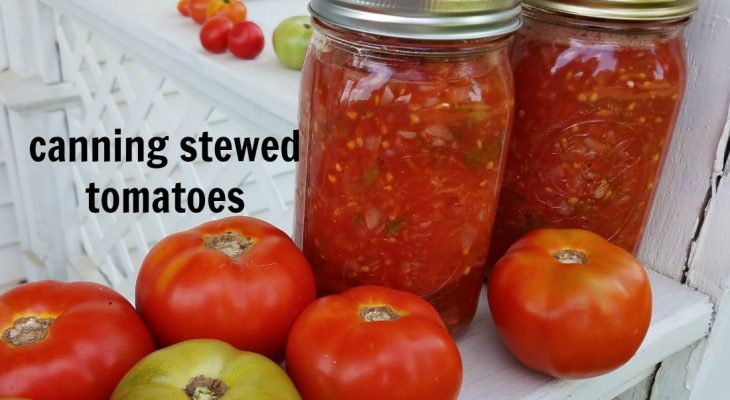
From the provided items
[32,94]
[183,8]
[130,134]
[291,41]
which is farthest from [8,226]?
[291,41]

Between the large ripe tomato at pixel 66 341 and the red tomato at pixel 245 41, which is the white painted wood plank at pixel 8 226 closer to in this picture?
the red tomato at pixel 245 41

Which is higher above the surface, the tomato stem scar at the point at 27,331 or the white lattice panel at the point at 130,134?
the tomato stem scar at the point at 27,331

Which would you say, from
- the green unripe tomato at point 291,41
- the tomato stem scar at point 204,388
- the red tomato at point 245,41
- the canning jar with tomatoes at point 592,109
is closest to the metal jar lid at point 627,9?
the canning jar with tomatoes at point 592,109

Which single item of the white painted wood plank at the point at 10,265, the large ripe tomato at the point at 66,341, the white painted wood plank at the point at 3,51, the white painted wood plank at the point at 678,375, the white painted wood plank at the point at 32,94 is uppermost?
the large ripe tomato at the point at 66,341

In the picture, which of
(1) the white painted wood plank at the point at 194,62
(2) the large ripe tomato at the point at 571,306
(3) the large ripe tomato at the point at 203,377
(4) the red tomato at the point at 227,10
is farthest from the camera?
(4) the red tomato at the point at 227,10

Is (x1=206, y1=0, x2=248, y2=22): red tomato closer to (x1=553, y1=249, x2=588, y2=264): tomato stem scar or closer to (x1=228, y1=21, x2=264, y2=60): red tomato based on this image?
(x1=228, y1=21, x2=264, y2=60): red tomato

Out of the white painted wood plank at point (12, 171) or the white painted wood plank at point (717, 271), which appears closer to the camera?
the white painted wood plank at point (717, 271)

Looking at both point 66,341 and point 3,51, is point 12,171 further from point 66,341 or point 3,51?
point 66,341
